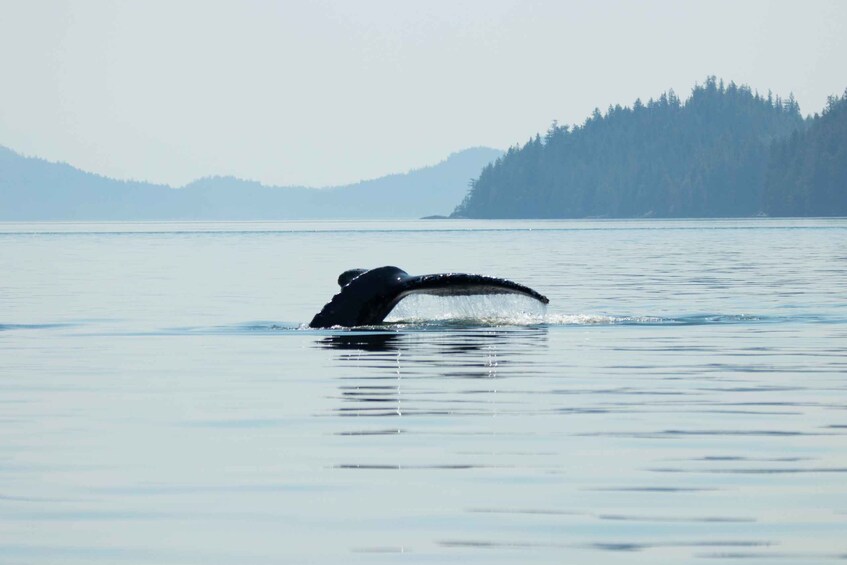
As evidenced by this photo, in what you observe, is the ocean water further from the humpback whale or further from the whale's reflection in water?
the humpback whale

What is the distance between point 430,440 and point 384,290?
11201mm

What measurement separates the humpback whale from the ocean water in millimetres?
559

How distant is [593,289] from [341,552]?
36.4m

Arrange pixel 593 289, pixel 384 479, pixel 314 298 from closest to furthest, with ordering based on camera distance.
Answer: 1. pixel 384 479
2. pixel 314 298
3. pixel 593 289

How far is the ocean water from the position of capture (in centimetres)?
1096

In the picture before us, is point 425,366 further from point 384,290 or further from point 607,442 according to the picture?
point 607,442

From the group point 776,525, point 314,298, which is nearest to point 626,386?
point 776,525

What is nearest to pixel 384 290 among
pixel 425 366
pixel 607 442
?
pixel 425 366

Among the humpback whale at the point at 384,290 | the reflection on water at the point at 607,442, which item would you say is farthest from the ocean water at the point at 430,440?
the humpback whale at the point at 384,290

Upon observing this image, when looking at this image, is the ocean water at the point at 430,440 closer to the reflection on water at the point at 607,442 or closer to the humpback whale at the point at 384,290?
the reflection on water at the point at 607,442

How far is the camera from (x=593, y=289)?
46531 millimetres

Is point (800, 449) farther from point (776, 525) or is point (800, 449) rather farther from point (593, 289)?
point (593, 289)

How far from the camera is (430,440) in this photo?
15391 mm

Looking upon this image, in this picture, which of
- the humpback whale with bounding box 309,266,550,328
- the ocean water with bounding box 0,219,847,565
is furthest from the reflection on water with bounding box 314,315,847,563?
the humpback whale with bounding box 309,266,550,328
